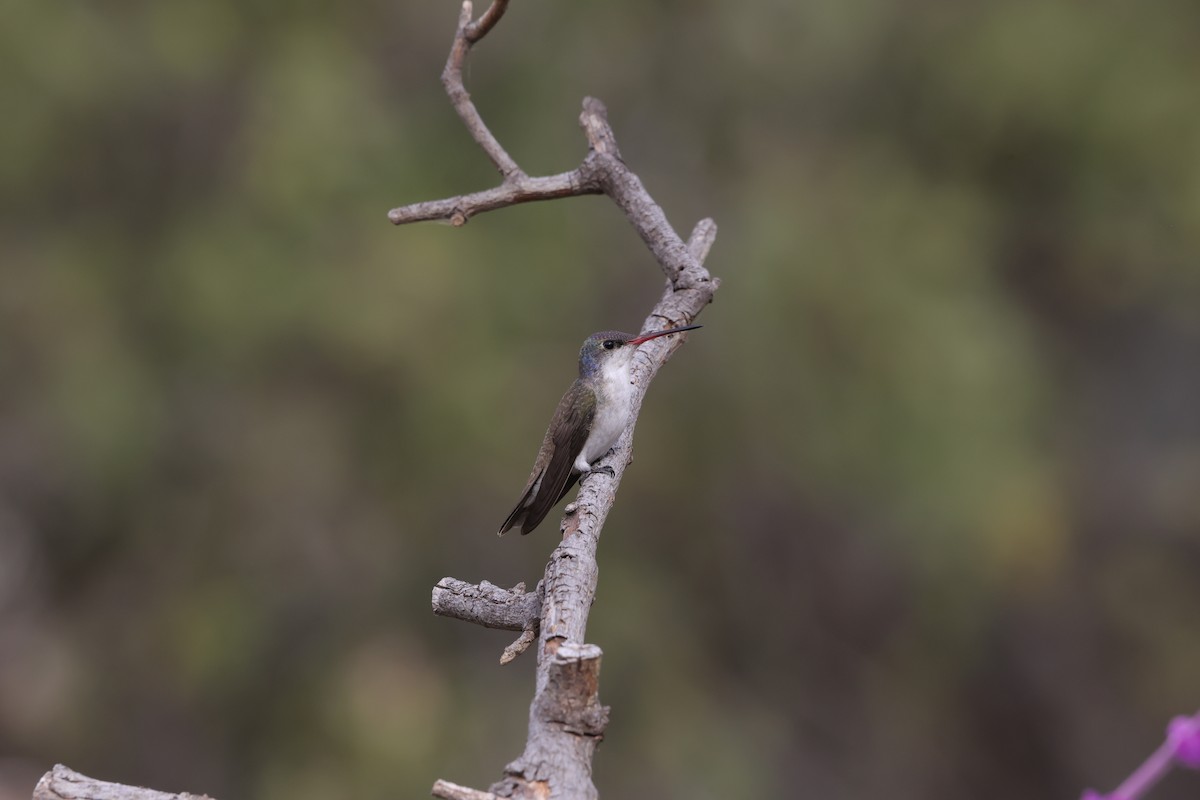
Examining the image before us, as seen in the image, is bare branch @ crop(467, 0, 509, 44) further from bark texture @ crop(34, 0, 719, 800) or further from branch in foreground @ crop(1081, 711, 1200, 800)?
branch in foreground @ crop(1081, 711, 1200, 800)

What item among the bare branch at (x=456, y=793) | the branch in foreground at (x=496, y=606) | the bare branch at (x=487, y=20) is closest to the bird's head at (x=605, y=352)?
the bare branch at (x=487, y=20)

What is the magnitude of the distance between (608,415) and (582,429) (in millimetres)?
114

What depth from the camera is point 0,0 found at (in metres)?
7.46

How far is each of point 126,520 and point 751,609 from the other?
432cm

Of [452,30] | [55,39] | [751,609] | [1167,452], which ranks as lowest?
[751,609]

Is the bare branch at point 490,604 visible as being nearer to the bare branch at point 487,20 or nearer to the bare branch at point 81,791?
the bare branch at point 81,791

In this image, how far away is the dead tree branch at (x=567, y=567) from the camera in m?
1.74

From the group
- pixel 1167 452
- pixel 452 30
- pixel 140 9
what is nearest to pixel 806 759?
pixel 1167 452

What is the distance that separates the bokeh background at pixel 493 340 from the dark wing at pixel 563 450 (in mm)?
3373

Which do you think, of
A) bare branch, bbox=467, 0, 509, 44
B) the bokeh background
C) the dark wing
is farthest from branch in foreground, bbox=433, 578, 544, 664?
the bokeh background

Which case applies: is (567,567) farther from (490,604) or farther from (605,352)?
(605,352)

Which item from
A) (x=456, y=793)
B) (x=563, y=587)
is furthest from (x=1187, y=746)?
(x=563, y=587)

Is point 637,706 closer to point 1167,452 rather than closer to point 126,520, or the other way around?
point 126,520

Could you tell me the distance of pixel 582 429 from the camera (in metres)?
3.90
